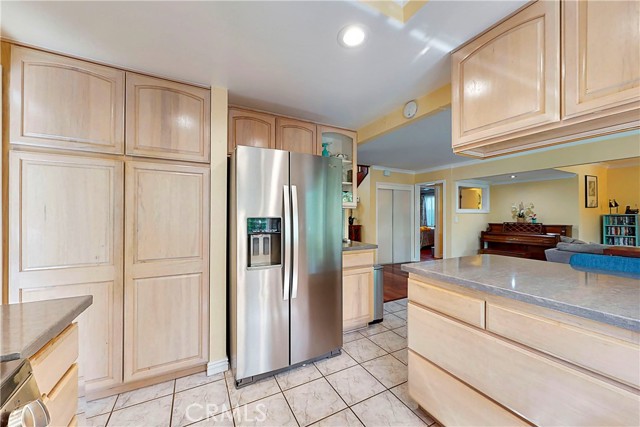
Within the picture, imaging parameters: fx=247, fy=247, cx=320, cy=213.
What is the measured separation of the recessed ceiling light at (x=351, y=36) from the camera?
1.37 meters

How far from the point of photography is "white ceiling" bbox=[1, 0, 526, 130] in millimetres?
1243

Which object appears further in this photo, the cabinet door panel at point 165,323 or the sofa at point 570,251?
the sofa at point 570,251

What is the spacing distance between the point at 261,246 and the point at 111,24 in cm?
156

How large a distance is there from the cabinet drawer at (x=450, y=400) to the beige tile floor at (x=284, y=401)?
0.16 meters

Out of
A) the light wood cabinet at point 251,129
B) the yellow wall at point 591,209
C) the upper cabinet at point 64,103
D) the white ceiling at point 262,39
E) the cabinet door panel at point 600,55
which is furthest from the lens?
the yellow wall at point 591,209

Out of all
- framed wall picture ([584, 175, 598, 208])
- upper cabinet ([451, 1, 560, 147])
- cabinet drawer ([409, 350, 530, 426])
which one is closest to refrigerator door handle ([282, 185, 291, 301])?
cabinet drawer ([409, 350, 530, 426])

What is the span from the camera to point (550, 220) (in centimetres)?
564

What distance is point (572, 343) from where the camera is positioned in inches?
35.4

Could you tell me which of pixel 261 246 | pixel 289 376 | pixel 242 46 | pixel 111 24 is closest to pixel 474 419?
pixel 289 376

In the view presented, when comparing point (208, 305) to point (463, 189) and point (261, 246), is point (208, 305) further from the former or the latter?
point (463, 189)

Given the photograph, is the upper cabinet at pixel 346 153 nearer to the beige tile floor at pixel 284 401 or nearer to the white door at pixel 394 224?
the beige tile floor at pixel 284 401

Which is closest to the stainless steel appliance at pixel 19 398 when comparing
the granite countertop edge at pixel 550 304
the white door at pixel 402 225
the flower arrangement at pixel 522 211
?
the granite countertop edge at pixel 550 304

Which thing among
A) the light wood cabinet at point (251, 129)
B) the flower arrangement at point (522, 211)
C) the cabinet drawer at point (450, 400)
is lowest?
the cabinet drawer at point (450, 400)

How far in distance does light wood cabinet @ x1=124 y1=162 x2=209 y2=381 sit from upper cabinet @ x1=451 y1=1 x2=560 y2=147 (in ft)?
6.26
